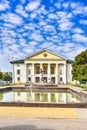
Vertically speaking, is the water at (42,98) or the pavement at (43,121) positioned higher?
the pavement at (43,121)

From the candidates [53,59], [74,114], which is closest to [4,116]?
[74,114]

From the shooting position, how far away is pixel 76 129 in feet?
29.7

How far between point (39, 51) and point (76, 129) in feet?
216

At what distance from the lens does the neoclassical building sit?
74188 millimetres

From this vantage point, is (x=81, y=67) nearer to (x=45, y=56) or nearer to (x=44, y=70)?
(x=45, y=56)

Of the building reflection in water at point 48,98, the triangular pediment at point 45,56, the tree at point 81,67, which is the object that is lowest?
the building reflection in water at point 48,98

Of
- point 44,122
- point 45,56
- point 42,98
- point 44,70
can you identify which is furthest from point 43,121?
point 44,70

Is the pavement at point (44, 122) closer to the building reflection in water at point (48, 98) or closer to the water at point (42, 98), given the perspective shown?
the water at point (42, 98)

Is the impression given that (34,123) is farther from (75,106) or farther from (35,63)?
(35,63)

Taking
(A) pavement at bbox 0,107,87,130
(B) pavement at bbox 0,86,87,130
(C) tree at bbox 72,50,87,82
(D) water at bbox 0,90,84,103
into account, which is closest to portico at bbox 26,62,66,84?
(C) tree at bbox 72,50,87,82

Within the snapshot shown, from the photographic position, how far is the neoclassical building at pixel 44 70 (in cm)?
7419

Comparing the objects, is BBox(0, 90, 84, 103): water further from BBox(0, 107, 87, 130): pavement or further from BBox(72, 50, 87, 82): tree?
BBox(0, 107, 87, 130): pavement

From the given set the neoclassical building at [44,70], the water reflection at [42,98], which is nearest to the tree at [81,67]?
the water reflection at [42,98]

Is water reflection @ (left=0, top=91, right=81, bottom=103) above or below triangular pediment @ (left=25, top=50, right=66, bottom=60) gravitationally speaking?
below
